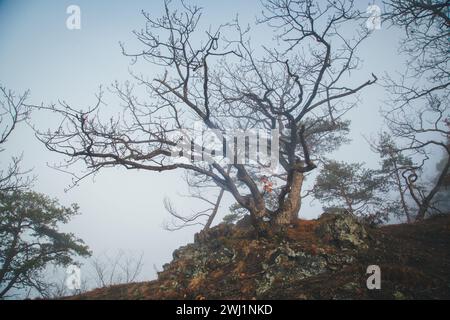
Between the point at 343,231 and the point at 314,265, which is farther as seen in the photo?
the point at 343,231

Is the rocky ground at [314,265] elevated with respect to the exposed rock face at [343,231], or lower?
lower

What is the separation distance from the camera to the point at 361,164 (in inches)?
720

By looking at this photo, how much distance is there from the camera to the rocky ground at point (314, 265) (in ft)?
16.6

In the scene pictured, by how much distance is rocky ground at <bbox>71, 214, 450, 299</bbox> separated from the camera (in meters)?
5.07

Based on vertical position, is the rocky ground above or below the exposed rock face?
below

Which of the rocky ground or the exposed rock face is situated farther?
the exposed rock face

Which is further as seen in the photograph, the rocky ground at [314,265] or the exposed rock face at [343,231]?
the exposed rock face at [343,231]

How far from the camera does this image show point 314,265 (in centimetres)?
619

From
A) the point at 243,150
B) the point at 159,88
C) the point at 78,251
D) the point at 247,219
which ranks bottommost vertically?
the point at 78,251

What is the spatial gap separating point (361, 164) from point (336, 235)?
1319cm

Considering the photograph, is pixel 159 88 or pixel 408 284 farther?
pixel 159 88

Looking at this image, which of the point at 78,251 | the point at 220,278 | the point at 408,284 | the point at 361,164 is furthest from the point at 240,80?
the point at 78,251
